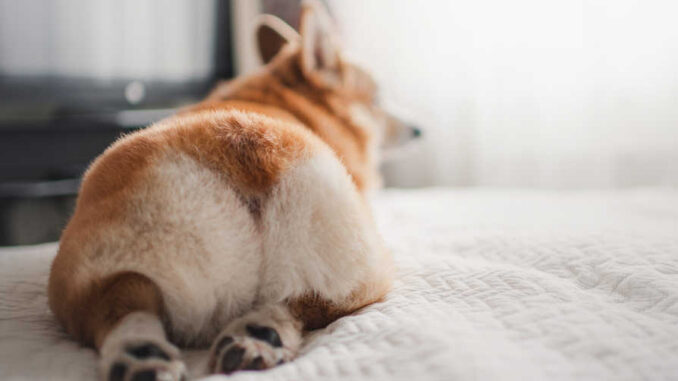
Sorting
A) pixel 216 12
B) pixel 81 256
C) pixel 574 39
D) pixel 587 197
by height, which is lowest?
pixel 587 197

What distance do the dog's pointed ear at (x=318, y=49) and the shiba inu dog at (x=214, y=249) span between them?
65 cm

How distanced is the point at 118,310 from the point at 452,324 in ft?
1.37

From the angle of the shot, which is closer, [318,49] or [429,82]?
[318,49]

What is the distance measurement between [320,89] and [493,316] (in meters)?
0.99

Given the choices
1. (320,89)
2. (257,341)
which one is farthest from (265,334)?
(320,89)

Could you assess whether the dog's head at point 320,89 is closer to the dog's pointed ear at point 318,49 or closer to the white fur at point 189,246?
the dog's pointed ear at point 318,49

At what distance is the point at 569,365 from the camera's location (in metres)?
0.54

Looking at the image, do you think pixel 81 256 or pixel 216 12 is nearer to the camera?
pixel 81 256

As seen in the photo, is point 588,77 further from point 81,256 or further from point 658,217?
point 81,256

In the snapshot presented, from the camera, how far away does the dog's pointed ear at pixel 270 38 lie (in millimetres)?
1762

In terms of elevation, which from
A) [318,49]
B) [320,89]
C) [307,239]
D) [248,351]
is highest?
[318,49]

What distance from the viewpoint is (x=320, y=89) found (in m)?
1.52

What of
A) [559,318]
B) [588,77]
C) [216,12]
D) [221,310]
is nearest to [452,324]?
[559,318]

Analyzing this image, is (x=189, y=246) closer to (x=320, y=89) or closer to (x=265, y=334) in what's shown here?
(x=265, y=334)
